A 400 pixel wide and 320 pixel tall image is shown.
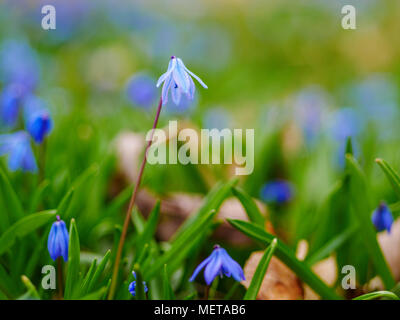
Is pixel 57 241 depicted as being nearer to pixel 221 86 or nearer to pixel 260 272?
pixel 260 272

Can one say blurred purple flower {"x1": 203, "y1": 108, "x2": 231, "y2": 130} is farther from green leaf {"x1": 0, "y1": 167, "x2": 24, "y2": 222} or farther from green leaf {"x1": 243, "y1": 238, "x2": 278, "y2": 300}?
green leaf {"x1": 243, "y1": 238, "x2": 278, "y2": 300}

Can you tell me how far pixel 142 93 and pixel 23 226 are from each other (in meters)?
1.91

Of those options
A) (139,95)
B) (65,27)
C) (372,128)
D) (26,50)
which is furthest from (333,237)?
(65,27)

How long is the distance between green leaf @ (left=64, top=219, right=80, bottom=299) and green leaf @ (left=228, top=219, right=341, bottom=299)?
38 cm

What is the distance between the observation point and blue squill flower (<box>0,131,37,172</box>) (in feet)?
5.84

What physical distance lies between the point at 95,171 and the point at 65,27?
4.74 meters

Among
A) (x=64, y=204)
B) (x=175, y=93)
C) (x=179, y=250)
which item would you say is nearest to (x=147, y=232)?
(x=179, y=250)

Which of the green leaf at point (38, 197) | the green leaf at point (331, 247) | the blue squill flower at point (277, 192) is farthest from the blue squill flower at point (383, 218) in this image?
the green leaf at point (38, 197)

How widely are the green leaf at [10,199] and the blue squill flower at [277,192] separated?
1067 millimetres

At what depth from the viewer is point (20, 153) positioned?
179 cm

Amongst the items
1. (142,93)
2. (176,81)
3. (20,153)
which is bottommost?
(20,153)

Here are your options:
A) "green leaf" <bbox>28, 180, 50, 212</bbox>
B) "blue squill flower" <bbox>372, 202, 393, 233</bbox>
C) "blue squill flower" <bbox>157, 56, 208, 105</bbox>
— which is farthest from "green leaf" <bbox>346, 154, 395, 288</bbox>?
"green leaf" <bbox>28, 180, 50, 212</bbox>

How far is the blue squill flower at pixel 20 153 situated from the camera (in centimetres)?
178

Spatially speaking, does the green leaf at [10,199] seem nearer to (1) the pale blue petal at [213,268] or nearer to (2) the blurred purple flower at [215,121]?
(1) the pale blue petal at [213,268]
